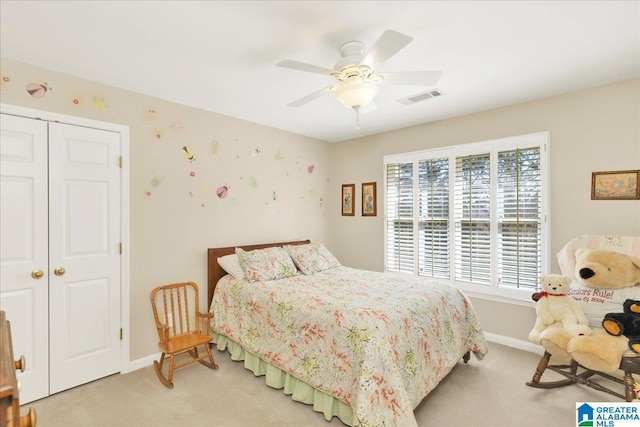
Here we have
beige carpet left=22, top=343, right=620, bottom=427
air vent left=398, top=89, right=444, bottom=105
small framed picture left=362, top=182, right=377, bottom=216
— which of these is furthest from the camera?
small framed picture left=362, top=182, right=377, bottom=216

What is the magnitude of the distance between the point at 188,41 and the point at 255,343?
2.40 m

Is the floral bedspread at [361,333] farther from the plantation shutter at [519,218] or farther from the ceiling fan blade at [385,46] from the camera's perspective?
the ceiling fan blade at [385,46]

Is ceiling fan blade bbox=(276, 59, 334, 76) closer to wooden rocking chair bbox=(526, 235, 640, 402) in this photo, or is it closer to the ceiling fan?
the ceiling fan

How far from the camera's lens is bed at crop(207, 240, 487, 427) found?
1.87 m

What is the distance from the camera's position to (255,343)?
270cm

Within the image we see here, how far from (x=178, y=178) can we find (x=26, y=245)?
1.29m

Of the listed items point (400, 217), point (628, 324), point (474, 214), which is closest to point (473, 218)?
point (474, 214)

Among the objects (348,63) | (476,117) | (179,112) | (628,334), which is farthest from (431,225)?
(179,112)

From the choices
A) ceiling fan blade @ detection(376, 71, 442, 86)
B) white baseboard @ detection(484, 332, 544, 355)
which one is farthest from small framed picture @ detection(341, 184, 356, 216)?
ceiling fan blade @ detection(376, 71, 442, 86)

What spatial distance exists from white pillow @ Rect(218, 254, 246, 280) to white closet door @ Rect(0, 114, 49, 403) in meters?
1.42

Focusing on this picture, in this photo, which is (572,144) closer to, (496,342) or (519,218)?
(519,218)

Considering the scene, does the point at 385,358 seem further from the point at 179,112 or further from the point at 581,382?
the point at 179,112

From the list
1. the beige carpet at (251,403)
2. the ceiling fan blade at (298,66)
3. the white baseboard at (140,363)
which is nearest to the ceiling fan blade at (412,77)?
the ceiling fan blade at (298,66)

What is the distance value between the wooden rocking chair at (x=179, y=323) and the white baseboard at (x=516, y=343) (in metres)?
2.93
